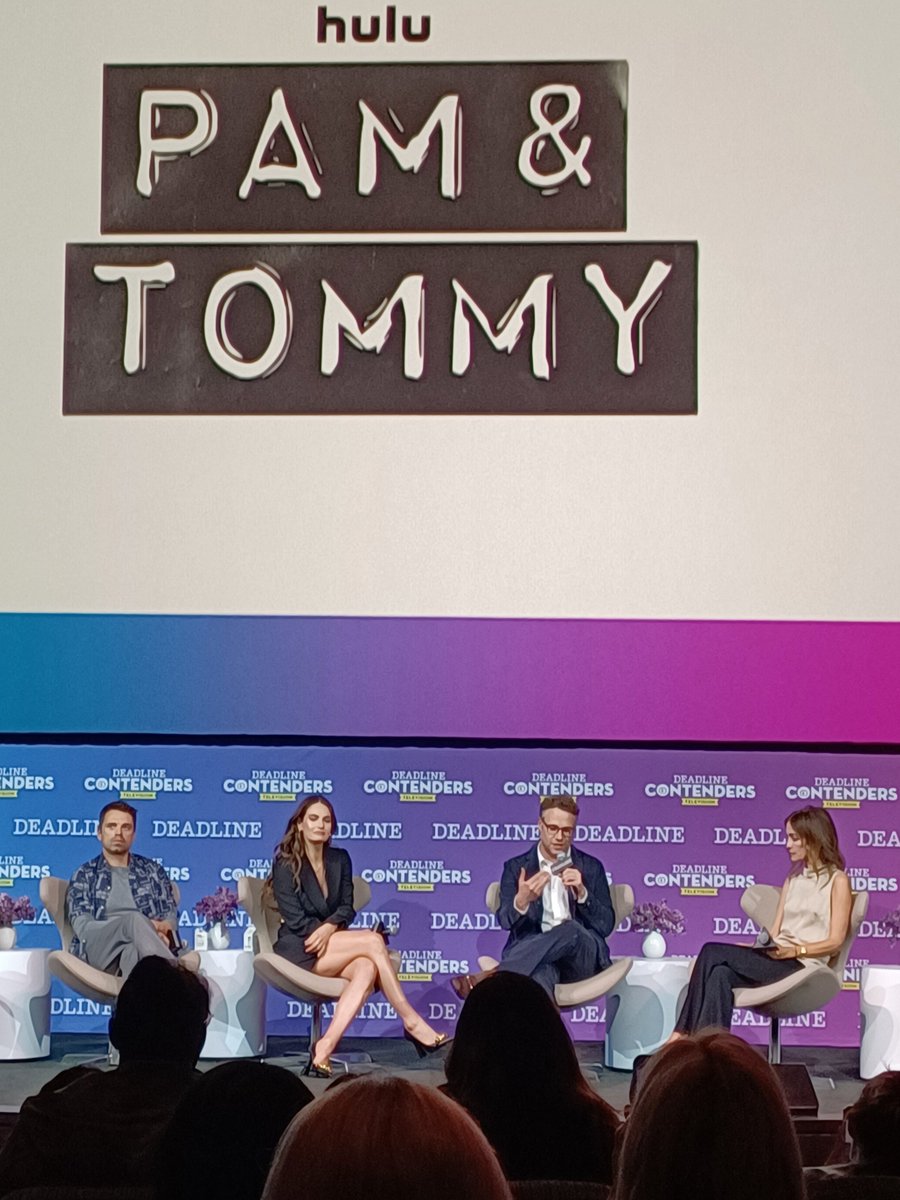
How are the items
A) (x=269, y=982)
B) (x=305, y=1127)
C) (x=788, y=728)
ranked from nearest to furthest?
(x=305, y=1127)
(x=269, y=982)
(x=788, y=728)

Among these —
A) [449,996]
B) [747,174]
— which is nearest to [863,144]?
[747,174]

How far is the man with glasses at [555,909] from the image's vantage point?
21.5 feet

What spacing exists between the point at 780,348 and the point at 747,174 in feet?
2.71

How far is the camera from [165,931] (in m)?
6.75

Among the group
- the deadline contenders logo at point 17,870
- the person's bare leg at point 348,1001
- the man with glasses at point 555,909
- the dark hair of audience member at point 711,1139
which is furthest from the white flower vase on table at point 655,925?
the dark hair of audience member at point 711,1139

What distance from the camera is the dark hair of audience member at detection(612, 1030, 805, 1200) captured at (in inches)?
67.3

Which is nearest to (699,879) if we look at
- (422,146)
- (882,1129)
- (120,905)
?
(120,905)

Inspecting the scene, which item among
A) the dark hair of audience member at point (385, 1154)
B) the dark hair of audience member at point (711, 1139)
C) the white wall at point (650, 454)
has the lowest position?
the dark hair of audience member at point (711, 1139)

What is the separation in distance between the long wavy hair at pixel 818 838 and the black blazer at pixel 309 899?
73.4 inches

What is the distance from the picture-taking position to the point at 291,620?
→ 7.58 m

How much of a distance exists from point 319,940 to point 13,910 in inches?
55.9

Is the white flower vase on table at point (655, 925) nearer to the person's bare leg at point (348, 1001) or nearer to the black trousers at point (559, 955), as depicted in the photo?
the black trousers at point (559, 955)

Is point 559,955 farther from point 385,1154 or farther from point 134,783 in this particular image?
point 385,1154

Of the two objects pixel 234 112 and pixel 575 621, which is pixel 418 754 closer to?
pixel 575 621
